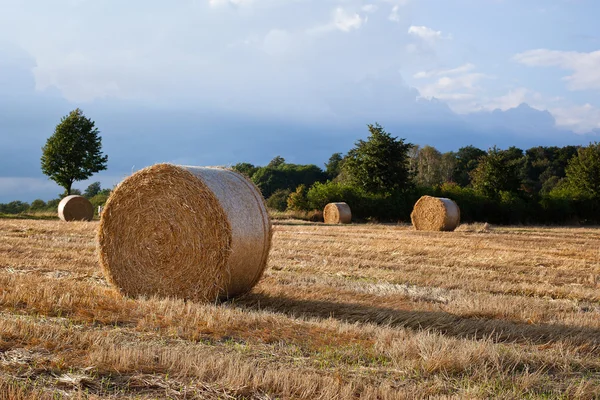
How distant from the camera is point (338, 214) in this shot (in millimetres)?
28734

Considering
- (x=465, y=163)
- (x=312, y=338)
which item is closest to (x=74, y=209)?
(x=312, y=338)

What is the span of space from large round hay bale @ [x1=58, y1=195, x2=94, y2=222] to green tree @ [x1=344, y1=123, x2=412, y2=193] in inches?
632

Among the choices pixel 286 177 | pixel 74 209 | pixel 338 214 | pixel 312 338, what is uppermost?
pixel 286 177

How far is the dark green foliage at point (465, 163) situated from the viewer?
6178cm

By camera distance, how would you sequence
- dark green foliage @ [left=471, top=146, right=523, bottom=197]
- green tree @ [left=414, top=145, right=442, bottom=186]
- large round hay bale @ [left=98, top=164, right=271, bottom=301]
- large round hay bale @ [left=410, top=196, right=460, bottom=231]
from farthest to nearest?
green tree @ [left=414, top=145, right=442, bottom=186]
dark green foliage @ [left=471, top=146, right=523, bottom=197]
large round hay bale @ [left=410, top=196, right=460, bottom=231]
large round hay bale @ [left=98, top=164, right=271, bottom=301]

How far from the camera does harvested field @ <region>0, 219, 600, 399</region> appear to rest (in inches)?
156

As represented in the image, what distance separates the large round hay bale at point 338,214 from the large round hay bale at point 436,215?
5.71 meters

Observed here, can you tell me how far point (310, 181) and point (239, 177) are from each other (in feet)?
188

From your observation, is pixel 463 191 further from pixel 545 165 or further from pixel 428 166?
pixel 545 165

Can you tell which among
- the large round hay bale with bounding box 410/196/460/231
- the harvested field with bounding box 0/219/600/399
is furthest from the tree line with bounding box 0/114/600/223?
the harvested field with bounding box 0/219/600/399

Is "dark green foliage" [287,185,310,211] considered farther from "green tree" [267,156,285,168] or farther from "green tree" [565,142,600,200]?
"green tree" [267,156,285,168]

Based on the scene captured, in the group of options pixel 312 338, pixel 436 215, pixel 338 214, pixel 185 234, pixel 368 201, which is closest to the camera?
pixel 312 338

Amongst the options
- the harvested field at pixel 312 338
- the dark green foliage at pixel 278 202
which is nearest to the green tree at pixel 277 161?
the dark green foliage at pixel 278 202

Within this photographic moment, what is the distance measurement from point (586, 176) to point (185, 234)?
37566mm
